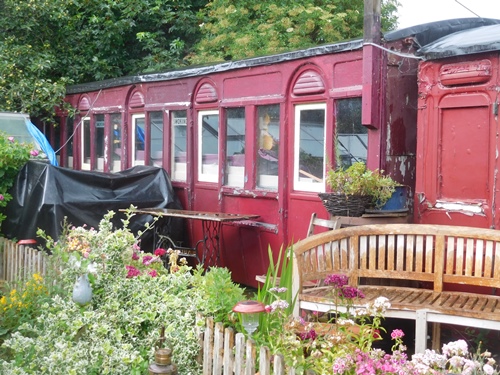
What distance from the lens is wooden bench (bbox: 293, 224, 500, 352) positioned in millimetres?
5715

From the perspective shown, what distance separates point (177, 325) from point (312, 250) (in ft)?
6.41

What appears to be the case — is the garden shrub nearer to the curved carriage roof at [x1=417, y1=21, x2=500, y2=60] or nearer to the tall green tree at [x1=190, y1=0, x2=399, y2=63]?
the curved carriage roof at [x1=417, y1=21, x2=500, y2=60]

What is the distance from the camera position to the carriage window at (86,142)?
15.2m

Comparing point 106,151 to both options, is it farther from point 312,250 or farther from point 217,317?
point 217,317

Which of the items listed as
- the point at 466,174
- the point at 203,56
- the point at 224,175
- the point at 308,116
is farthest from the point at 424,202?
the point at 203,56

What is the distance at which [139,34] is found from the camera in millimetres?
19141

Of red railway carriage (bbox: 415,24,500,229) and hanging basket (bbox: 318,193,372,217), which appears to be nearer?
red railway carriage (bbox: 415,24,500,229)

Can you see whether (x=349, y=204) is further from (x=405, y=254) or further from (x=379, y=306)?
(x=379, y=306)

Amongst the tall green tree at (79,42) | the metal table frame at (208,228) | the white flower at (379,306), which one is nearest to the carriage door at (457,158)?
the white flower at (379,306)

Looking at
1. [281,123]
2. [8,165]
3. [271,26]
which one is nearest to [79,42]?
[271,26]

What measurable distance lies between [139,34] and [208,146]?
360 inches

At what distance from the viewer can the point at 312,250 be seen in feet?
21.5

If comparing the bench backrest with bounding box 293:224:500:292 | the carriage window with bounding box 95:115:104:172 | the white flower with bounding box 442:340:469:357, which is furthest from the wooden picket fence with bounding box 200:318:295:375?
the carriage window with bounding box 95:115:104:172

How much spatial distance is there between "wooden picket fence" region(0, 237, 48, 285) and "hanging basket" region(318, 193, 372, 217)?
9.70ft
